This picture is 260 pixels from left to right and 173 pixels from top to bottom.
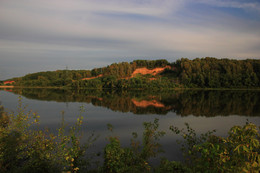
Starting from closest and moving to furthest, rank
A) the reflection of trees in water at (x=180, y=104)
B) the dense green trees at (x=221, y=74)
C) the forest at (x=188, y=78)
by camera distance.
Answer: the reflection of trees in water at (x=180, y=104) < the dense green trees at (x=221, y=74) < the forest at (x=188, y=78)

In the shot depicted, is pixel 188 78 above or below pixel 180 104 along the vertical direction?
above

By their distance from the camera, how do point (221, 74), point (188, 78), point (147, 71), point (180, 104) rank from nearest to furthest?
point (180, 104), point (188, 78), point (221, 74), point (147, 71)

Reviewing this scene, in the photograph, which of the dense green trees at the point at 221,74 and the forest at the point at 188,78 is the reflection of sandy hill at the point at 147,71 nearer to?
the forest at the point at 188,78

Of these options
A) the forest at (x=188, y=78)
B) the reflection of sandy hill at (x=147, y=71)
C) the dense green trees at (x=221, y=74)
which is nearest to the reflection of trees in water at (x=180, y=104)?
the forest at (x=188, y=78)

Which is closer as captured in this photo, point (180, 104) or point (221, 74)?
point (180, 104)

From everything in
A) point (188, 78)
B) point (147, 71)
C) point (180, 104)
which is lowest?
point (180, 104)

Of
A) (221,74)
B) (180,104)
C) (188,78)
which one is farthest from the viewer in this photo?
(221,74)

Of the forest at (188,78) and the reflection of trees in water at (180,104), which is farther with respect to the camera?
the forest at (188,78)

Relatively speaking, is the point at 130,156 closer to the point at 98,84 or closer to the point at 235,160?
the point at 235,160

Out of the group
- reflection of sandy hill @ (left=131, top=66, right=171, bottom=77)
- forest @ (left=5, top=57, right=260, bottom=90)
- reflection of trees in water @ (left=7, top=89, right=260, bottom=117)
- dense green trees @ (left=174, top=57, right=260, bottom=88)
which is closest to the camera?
reflection of trees in water @ (left=7, top=89, right=260, bottom=117)

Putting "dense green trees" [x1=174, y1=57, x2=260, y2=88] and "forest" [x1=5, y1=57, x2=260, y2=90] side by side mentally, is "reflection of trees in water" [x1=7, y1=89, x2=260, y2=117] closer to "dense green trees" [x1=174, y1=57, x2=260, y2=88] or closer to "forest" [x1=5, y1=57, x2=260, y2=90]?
"forest" [x1=5, y1=57, x2=260, y2=90]

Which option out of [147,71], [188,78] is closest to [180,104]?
[188,78]

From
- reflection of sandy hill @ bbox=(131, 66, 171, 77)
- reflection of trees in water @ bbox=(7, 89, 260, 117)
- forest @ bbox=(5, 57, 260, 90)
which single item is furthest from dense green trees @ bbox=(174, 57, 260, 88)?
reflection of trees in water @ bbox=(7, 89, 260, 117)

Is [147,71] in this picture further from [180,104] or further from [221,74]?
[180,104]
